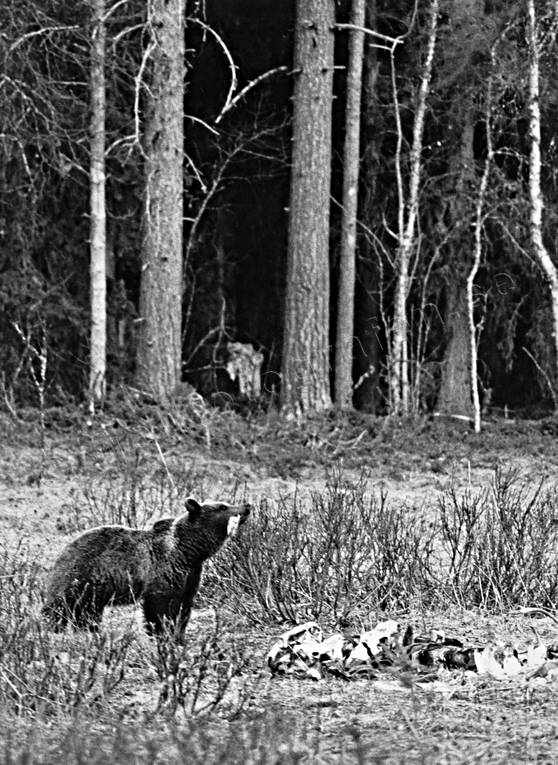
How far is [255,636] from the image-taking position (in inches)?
283

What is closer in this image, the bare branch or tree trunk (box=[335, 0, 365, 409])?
the bare branch

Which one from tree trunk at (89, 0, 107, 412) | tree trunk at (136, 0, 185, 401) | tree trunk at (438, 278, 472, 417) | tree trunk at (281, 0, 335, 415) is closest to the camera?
tree trunk at (136, 0, 185, 401)

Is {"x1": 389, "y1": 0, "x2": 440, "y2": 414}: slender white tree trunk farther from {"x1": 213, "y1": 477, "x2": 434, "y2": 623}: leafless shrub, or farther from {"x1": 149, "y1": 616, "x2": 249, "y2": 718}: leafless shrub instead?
{"x1": 149, "y1": 616, "x2": 249, "y2": 718}: leafless shrub

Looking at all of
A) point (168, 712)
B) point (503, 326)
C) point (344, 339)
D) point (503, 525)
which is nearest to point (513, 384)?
point (503, 326)

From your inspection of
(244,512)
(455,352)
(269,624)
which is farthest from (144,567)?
(455,352)

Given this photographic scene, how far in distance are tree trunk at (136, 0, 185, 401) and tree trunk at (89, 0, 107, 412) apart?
2.10 feet

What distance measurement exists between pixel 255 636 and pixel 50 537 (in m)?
3.77

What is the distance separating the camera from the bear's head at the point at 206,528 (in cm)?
657

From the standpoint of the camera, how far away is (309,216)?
1756 centimetres

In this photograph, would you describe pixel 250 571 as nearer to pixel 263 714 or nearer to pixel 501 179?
pixel 263 714

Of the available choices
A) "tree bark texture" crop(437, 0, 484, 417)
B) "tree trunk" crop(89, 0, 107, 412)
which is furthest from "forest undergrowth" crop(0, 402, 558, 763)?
"tree bark texture" crop(437, 0, 484, 417)

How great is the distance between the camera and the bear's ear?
6535 millimetres

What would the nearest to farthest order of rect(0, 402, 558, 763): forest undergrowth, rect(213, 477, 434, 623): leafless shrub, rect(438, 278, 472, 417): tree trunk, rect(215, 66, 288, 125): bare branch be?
rect(0, 402, 558, 763): forest undergrowth
rect(213, 477, 434, 623): leafless shrub
rect(215, 66, 288, 125): bare branch
rect(438, 278, 472, 417): tree trunk

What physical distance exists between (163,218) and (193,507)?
10.6 metres
